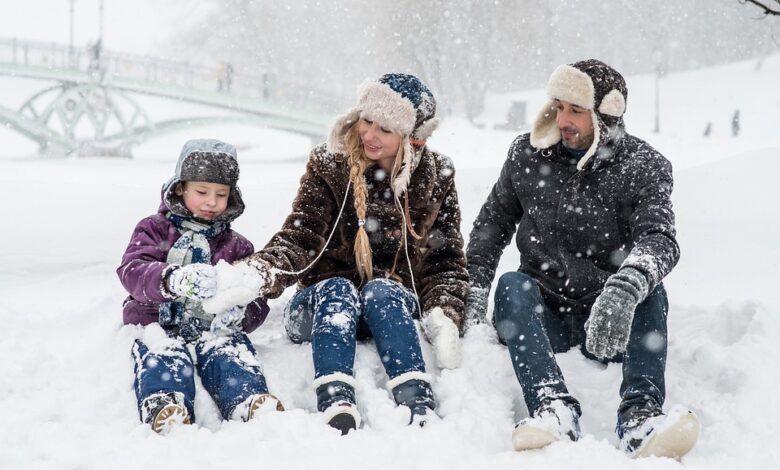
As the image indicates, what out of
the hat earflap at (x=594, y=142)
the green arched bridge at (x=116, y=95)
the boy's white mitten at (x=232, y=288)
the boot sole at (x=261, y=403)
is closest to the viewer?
the boot sole at (x=261, y=403)

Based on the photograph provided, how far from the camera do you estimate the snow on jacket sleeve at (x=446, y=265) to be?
323 cm

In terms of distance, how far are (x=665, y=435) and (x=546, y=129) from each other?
1626 mm

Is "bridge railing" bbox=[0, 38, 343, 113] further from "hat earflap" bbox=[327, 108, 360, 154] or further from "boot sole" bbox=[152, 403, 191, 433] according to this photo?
"boot sole" bbox=[152, 403, 191, 433]

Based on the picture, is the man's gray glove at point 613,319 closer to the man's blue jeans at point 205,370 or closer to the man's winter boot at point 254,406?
the man's winter boot at point 254,406

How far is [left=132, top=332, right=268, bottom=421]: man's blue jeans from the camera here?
2686 millimetres

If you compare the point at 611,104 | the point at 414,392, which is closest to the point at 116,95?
the point at 611,104

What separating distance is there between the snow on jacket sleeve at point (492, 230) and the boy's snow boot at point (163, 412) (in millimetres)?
1602

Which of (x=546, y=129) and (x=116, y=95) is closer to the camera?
(x=546, y=129)

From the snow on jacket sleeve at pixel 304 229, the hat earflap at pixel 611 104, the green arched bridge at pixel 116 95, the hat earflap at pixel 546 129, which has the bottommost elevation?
the green arched bridge at pixel 116 95

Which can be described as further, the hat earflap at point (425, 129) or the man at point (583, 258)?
the hat earflap at point (425, 129)

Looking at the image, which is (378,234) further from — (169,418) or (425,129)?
(169,418)

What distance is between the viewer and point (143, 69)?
22031mm

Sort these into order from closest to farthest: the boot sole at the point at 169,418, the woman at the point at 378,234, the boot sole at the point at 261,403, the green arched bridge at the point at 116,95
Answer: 1. the boot sole at the point at 169,418
2. the boot sole at the point at 261,403
3. the woman at the point at 378,234
4. the green arched bridge at the point at 116,95

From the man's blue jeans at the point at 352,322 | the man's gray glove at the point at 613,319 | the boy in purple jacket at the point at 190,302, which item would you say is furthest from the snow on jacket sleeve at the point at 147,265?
the man's gray glove at the point at 613,319
